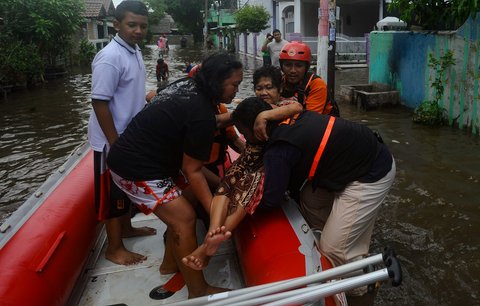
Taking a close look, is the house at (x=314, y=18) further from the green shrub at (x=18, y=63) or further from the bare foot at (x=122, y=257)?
the bare foot at (x=122, y=257)

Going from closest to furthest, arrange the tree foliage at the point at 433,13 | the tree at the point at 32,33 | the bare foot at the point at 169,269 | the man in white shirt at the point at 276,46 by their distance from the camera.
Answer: the bare foot at the point at 169,269 < the tree foliage at the point at 433,13 < the man in white shirt at the point at 276,46 < the tree at the point at 32,33

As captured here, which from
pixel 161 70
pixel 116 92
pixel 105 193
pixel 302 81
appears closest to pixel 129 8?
pixel 116 92

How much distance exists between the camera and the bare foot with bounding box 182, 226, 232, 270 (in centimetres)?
236

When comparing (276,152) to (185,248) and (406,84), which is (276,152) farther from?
(406,84)

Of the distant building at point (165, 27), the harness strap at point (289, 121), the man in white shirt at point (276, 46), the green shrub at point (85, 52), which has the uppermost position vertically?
the distant building at point (165, 27)

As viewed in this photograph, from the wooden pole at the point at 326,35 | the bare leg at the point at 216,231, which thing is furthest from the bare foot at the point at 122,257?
the wooden pole at the point at 326,35

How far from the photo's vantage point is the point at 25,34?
16641 mm

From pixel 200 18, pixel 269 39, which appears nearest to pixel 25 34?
pixel 269 39

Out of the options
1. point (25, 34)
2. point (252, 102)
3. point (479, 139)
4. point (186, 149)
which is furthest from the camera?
point (25, 34)

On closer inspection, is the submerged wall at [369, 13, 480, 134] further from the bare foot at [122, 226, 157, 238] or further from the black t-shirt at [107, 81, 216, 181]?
the black t-shirt at [107, 81, 216, 181]

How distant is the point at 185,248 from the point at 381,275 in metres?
1.23

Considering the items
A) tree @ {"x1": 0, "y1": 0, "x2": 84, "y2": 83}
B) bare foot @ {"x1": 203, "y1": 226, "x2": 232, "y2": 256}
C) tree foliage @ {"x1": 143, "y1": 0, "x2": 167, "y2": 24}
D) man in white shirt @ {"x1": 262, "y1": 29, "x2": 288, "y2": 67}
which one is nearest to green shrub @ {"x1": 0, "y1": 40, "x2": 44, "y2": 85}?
tree @ {"x1": 0, "y1": 0, "x2": 84, "y2": 83}

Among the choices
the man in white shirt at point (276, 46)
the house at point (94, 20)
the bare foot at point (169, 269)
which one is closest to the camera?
the bare foot at point (169, 269)

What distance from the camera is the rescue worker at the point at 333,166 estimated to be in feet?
8.21
